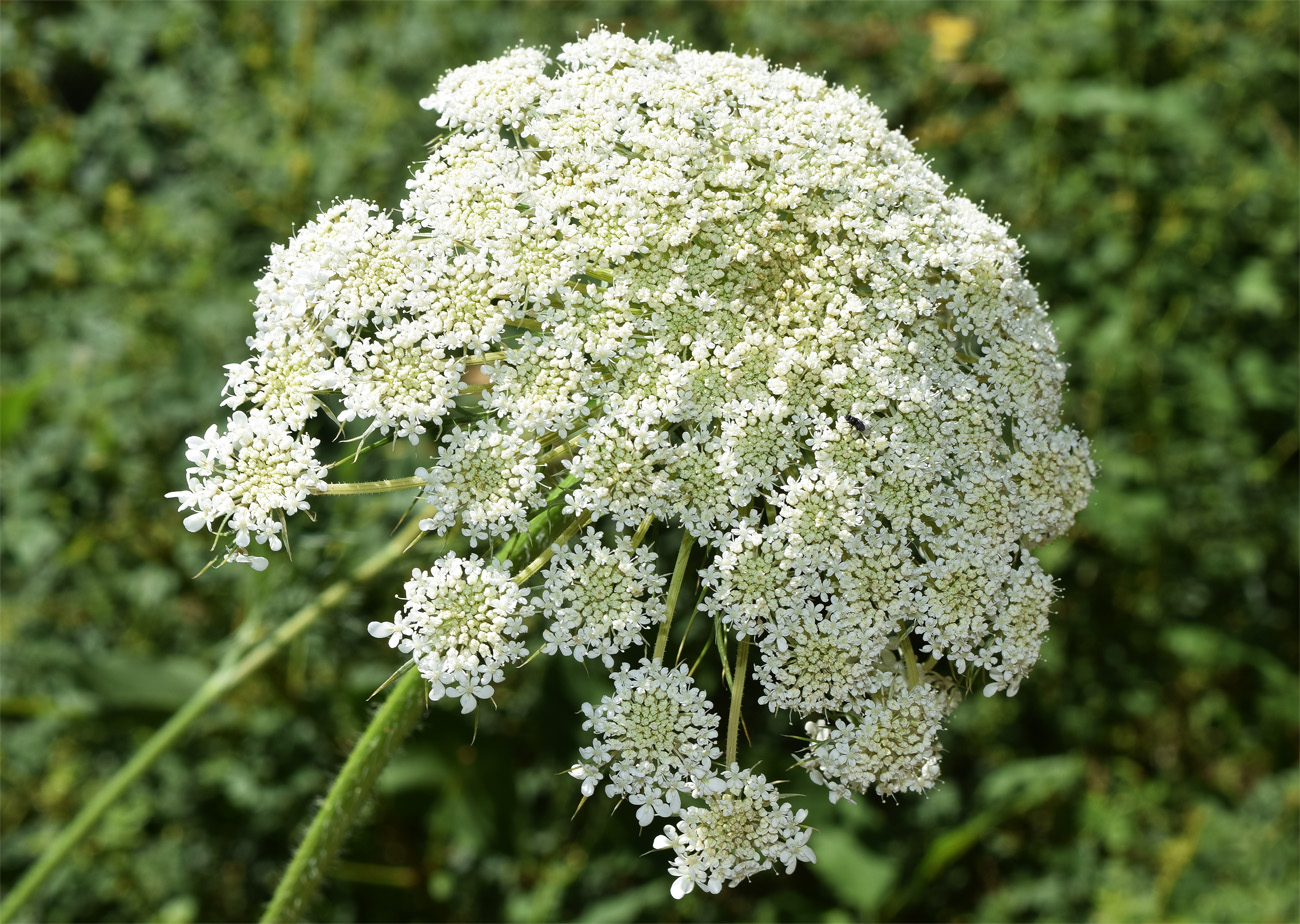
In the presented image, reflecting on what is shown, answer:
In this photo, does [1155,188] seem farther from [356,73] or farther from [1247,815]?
[356,73]

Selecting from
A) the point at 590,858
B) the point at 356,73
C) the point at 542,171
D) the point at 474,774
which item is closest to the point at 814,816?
the point at 590,858

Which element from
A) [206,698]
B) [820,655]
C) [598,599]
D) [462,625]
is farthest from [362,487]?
[206,698]

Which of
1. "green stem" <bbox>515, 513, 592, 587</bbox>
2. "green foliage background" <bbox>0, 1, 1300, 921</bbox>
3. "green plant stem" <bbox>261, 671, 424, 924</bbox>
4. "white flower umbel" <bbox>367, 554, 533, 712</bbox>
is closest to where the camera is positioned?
"white flower umbel" <bbox>367, 554, 533, 712</bbox>

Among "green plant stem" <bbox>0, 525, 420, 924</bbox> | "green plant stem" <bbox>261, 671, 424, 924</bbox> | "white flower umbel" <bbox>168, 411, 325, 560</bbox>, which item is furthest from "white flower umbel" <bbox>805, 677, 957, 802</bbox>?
"green plant stem" <bbox>0, 525, 420, 924</bbox>

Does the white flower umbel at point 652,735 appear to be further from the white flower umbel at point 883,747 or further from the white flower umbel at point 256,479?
the white flower umbel at point 256,479

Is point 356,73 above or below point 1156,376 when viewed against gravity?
above

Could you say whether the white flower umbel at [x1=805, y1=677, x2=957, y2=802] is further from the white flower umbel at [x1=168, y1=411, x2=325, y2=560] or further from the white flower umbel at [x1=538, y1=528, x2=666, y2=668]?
the white flower umbel at [x1=168, y1=411, x2=325, y2=560]

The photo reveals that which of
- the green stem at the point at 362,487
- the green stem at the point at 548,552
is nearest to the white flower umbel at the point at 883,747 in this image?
the green stem at the point at 548,552

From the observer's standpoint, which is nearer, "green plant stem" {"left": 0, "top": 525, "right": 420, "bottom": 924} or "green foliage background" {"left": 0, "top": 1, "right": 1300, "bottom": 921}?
"green plant stem" {"left": 0, "top": 525, "right": 420, "bottom": 924}
